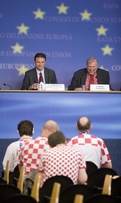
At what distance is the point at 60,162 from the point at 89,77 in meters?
4.78

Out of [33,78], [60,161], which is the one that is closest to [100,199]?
[60,161]

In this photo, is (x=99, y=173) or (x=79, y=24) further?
(x=79, y=24)

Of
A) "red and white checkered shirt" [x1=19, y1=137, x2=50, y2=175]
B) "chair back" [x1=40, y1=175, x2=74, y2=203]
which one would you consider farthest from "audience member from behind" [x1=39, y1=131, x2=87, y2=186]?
"red and white checkered shirt" [x1=19, y1=137, x2=50, y2=175]

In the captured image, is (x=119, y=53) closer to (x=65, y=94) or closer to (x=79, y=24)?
(x=79, y=24)

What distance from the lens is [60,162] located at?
24.0 feet

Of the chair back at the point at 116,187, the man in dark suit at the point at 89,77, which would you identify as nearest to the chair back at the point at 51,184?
the chair back at the point at 116,187

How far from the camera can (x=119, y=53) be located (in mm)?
13383

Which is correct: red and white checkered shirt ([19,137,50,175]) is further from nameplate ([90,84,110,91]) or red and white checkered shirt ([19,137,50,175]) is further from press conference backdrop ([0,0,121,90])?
press conference backdrop ([0,0,121,90])

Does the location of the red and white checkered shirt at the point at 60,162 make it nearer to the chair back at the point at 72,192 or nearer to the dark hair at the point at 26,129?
the chair back at the point at 72,192

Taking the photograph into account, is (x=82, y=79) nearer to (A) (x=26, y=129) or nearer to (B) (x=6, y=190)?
(A) (x=26, y=129)

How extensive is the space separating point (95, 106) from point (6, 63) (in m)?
2.73

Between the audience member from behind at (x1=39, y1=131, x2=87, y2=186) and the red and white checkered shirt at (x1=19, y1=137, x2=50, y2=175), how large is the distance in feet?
1.98

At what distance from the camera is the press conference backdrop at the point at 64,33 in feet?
43.4

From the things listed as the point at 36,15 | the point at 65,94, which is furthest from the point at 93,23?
the point at 65,94
